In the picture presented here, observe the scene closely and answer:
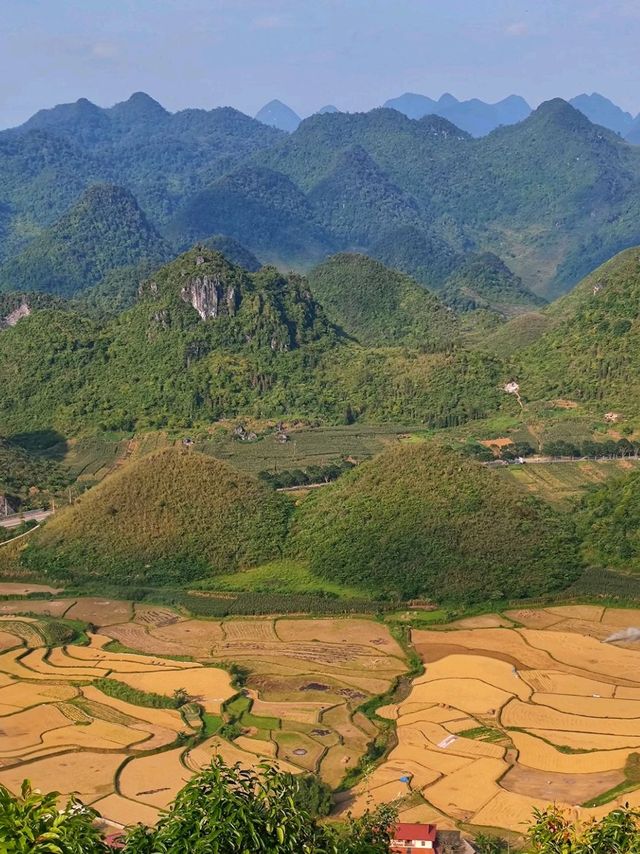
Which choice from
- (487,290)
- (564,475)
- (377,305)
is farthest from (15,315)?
(564,475)

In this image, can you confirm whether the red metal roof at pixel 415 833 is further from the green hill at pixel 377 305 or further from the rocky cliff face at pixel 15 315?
the rocky cliff face at pixel 15 315

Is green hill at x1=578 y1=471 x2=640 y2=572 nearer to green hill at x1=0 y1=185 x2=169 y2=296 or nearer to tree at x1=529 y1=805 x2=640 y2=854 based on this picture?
tree at x1=529 y1=805 x2=640 y2=854

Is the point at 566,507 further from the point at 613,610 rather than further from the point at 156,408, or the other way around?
the point at 156,408

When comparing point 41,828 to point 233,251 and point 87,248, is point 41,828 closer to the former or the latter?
point 233,251

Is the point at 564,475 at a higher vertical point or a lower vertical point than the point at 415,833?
higher

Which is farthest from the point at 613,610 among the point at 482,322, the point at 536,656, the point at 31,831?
the point at 482,322
